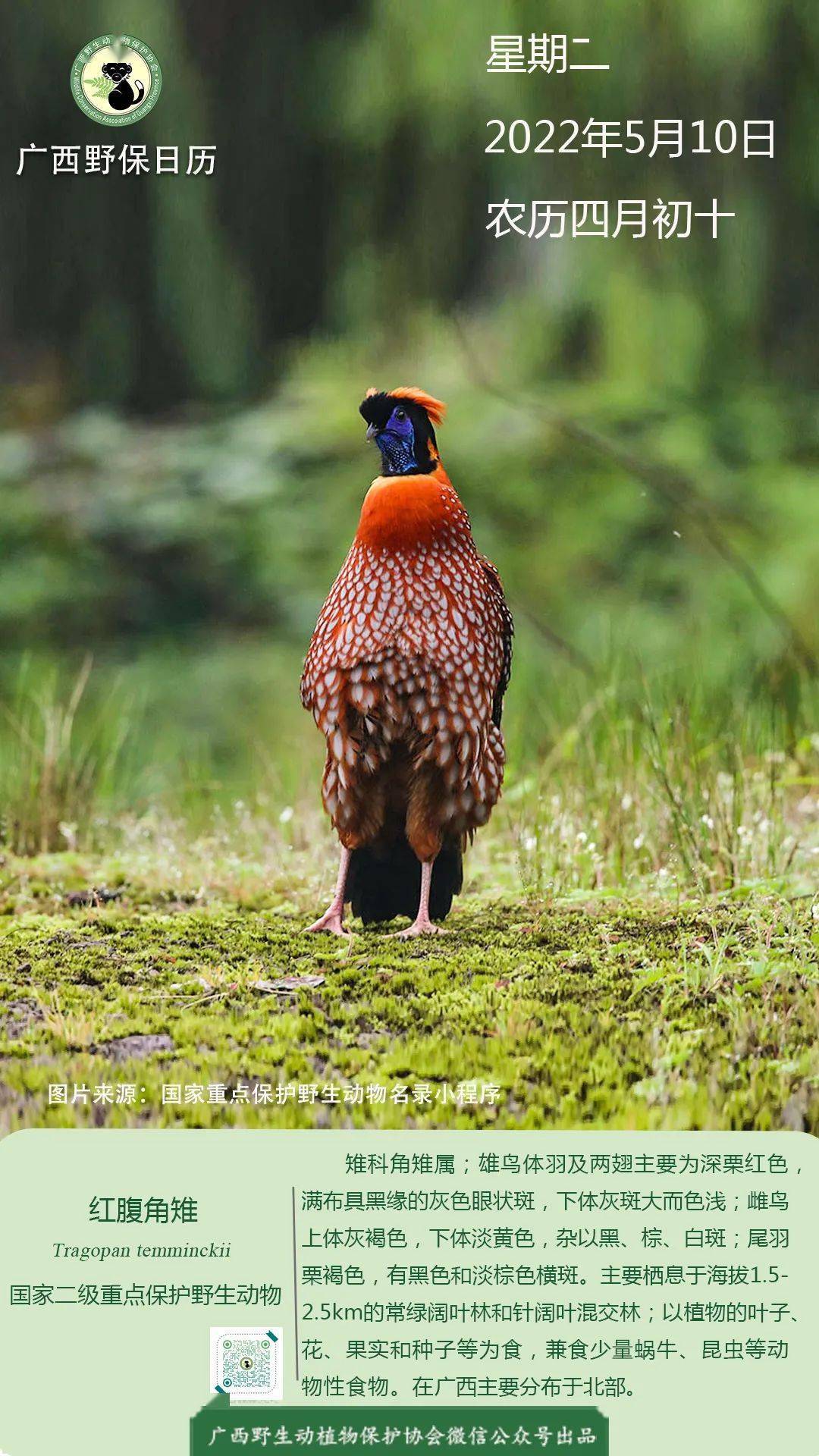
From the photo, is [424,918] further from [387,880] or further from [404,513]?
[404,513]

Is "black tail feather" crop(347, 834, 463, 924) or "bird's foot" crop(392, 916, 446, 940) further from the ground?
"black tail feather" crop(347, 834, 463, 924)

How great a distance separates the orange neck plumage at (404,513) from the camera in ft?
12.9

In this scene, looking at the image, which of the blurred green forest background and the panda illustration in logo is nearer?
the panda illustration in logo

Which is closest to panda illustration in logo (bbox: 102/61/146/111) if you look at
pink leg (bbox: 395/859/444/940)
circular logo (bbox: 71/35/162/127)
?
circular logo (bbox: 71/35/162/127)

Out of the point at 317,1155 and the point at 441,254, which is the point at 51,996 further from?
the point at 441,254

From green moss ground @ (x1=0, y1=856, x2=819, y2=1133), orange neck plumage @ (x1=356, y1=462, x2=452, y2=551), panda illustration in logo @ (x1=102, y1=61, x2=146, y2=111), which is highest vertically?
panda illustration in logo @ (x1=102, y1=61, x2=146, y2=111)

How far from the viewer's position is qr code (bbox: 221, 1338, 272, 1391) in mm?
2959

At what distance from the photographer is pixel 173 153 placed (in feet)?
14.3

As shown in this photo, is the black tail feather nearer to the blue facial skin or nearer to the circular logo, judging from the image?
the blue facial skin

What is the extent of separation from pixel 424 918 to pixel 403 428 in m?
1.43

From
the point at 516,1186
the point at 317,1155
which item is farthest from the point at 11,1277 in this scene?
the point at 516,1186

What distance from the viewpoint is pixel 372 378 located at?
620 centimetres

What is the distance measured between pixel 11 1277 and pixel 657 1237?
1460mm

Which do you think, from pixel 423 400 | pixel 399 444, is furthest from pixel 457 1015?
pixel 423 400
